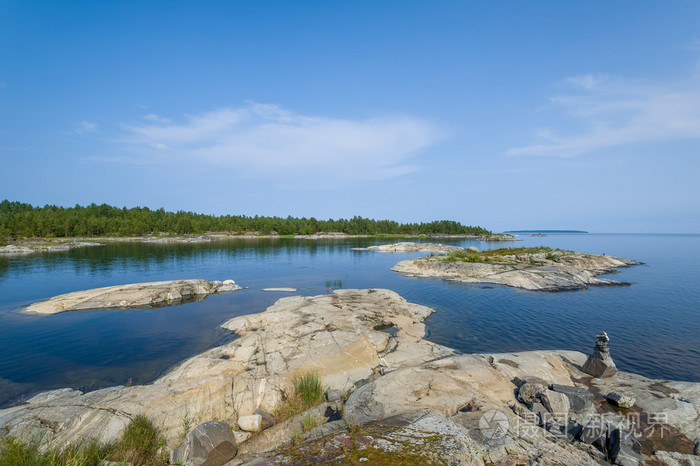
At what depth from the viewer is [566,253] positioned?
62688 millimetres

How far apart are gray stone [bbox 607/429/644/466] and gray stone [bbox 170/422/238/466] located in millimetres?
11212

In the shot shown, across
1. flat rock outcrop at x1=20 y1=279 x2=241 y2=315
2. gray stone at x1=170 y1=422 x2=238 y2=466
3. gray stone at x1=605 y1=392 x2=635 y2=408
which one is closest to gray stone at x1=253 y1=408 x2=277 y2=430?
gray stone at x1=170 y1=422 x2=238 y2=466

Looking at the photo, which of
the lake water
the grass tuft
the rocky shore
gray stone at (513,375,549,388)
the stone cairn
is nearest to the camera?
the rocky shore

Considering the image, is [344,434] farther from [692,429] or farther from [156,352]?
[156,352]

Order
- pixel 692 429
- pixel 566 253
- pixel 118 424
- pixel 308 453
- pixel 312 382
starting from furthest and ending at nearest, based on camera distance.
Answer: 1. pixel 566 253
2. pixel 312 382
3. pixel 692 429
4. pixel 118 424
5. pixel 308 453

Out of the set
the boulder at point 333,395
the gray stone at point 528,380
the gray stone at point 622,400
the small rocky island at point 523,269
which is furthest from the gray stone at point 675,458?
the small rocky island at point 523,269

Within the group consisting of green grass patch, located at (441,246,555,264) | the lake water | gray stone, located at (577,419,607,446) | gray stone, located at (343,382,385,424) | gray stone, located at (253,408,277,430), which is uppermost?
green grass patch, located at (441,246,555,264)

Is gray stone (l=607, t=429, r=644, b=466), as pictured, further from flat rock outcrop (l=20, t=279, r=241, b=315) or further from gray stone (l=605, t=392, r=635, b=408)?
flat rock outcrop (l=20, t=279, r=241, b=315)

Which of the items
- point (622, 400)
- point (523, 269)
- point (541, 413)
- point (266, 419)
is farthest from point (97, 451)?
point (523, 269)

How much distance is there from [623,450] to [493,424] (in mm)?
3474

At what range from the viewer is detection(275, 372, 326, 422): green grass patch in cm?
1155

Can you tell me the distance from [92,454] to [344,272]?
50.3 metres

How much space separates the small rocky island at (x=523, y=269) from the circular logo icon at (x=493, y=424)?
3900cm

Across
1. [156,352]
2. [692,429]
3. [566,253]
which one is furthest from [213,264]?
[566,253]
